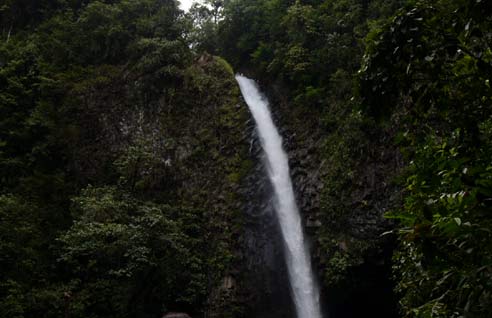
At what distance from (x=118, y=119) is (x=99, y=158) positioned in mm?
1726

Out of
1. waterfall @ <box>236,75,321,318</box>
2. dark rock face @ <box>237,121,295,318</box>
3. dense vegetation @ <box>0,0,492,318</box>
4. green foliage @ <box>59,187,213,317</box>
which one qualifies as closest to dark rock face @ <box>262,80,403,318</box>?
dense vegetation @ <box>0,0,492,318</box>

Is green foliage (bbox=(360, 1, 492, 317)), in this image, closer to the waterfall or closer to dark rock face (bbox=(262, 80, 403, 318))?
dark rock face (bbox=(262, 80, 403, 318))

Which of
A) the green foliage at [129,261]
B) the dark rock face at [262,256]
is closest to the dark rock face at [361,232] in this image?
the dark rock face at [262,256]

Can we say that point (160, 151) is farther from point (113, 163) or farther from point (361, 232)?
point (361, 232)

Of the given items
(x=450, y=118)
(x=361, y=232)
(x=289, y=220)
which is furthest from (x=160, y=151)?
(x=450, y=118)

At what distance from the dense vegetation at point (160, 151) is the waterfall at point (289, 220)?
610 mm

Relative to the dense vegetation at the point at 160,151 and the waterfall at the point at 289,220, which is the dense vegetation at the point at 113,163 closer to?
the dense vegetation at the point at 160,151

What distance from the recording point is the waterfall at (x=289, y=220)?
11.6 meters

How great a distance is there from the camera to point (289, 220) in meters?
13.1

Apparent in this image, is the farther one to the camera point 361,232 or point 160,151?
point 160,151

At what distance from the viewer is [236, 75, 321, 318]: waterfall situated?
38.1ft

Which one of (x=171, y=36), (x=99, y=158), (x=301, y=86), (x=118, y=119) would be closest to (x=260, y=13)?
(x=171, y=36)

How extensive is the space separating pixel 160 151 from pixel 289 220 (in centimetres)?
515

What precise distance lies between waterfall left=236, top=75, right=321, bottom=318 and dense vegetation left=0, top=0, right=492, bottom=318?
610 millimetres
